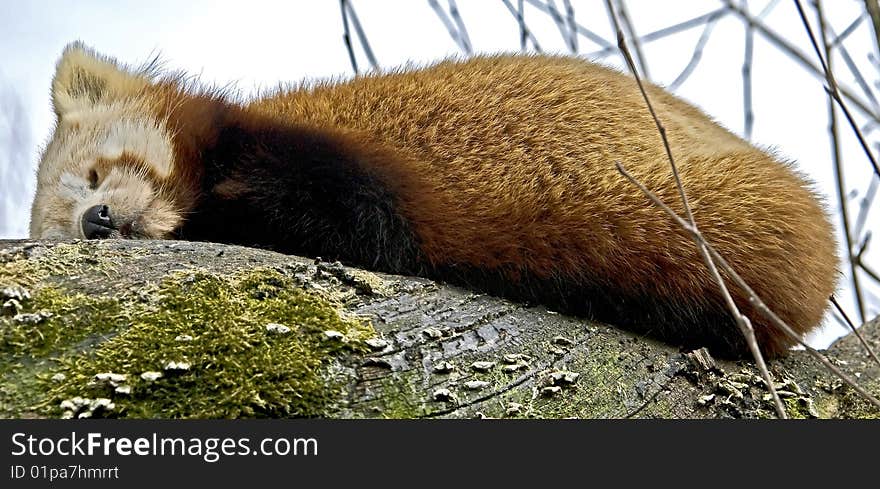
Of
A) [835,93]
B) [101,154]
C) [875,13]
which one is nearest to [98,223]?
[101,154]

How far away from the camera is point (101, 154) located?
327cm

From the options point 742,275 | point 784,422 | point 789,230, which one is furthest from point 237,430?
point 789,230

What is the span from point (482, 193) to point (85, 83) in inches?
76.2

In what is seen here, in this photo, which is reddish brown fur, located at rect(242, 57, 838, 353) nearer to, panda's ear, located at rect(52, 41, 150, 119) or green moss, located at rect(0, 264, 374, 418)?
panda's ear, located at rect(52, 41, 150, 119)

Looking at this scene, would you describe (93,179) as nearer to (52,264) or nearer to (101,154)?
(101,154)

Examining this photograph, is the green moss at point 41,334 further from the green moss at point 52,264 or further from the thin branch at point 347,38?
the thin branch at point 347,38

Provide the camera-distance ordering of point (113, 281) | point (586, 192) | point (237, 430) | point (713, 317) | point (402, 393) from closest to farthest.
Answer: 1. point (237, 430)
2. point (402, 393)
3. point (113, 281)
4. point (713, 317)
5. point (586, 192)

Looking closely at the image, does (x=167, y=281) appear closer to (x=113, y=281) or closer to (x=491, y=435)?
(x=113, y=281)

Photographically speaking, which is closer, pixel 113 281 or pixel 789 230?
pixel 113 281

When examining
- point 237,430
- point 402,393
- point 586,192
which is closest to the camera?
point 237,430

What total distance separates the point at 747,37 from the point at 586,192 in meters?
0.89

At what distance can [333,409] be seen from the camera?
70.9 inches

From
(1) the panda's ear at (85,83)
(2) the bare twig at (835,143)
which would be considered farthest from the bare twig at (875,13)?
(1) the panda's ear at (85,83)

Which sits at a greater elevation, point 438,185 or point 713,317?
point 438,185
